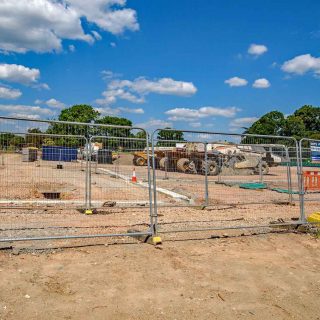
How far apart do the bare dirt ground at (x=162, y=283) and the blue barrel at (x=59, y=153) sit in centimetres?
348

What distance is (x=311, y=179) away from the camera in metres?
11.9

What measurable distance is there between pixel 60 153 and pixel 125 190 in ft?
7.70

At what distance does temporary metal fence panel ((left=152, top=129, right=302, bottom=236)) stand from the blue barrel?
81.9 inches

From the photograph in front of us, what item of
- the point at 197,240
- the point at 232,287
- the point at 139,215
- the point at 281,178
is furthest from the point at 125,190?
the point at 281,178

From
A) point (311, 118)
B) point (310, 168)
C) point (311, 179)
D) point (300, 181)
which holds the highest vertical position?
point (311, 118)

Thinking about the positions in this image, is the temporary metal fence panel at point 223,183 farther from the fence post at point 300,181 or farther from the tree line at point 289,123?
the tree line at point 289,123

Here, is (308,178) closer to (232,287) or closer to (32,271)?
(232,287)

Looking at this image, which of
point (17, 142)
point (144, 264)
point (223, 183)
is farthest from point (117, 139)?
point (223, 183)

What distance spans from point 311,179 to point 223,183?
125 inches

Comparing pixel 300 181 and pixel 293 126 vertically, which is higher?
pixel 293 126

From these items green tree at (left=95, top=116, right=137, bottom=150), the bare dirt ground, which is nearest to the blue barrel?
green tree at (left=95, top=116, right=137, bottom=150)

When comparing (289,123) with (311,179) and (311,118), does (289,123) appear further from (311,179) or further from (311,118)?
(311,179)

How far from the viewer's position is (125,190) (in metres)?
10.0

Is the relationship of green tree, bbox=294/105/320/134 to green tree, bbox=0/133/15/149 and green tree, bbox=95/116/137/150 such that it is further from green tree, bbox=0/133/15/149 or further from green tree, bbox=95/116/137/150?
green tree, bbox=0/133/15/149
